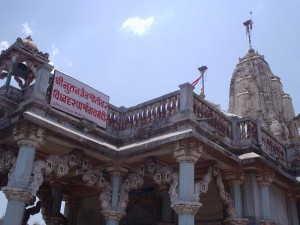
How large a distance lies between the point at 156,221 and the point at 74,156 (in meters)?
3.99

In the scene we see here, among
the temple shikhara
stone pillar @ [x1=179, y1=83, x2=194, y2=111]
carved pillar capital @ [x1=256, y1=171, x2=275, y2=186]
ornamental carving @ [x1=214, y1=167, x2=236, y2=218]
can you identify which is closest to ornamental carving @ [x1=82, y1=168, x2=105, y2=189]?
the temple shikhara

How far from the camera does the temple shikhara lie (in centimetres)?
836

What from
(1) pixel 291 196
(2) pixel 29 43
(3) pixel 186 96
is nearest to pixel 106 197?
(3) pixel 186 96

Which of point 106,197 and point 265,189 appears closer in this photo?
point 106,197

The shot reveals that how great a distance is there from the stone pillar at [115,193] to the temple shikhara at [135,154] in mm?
28

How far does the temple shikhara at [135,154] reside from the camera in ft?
27.4

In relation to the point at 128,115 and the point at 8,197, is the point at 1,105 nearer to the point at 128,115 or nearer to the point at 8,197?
the point at 8,197

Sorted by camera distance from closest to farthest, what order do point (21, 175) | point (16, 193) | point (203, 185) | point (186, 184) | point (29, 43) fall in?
1. point (16, 193)
2. point (21, 175)
3. point (186, 184)
4. point (203, 185)
5. point (29, 43)

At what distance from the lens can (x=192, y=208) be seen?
8.15 meters

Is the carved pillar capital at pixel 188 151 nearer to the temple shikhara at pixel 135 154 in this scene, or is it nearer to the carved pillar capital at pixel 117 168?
the temple shikhara at pixel 135 154

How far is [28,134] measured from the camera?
27.0ft

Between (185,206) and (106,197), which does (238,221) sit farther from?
(106,197)

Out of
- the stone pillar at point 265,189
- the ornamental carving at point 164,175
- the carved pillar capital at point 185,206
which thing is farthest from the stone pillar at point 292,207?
the carved pillar capital at point 185,206

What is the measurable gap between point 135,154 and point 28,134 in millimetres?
2873
